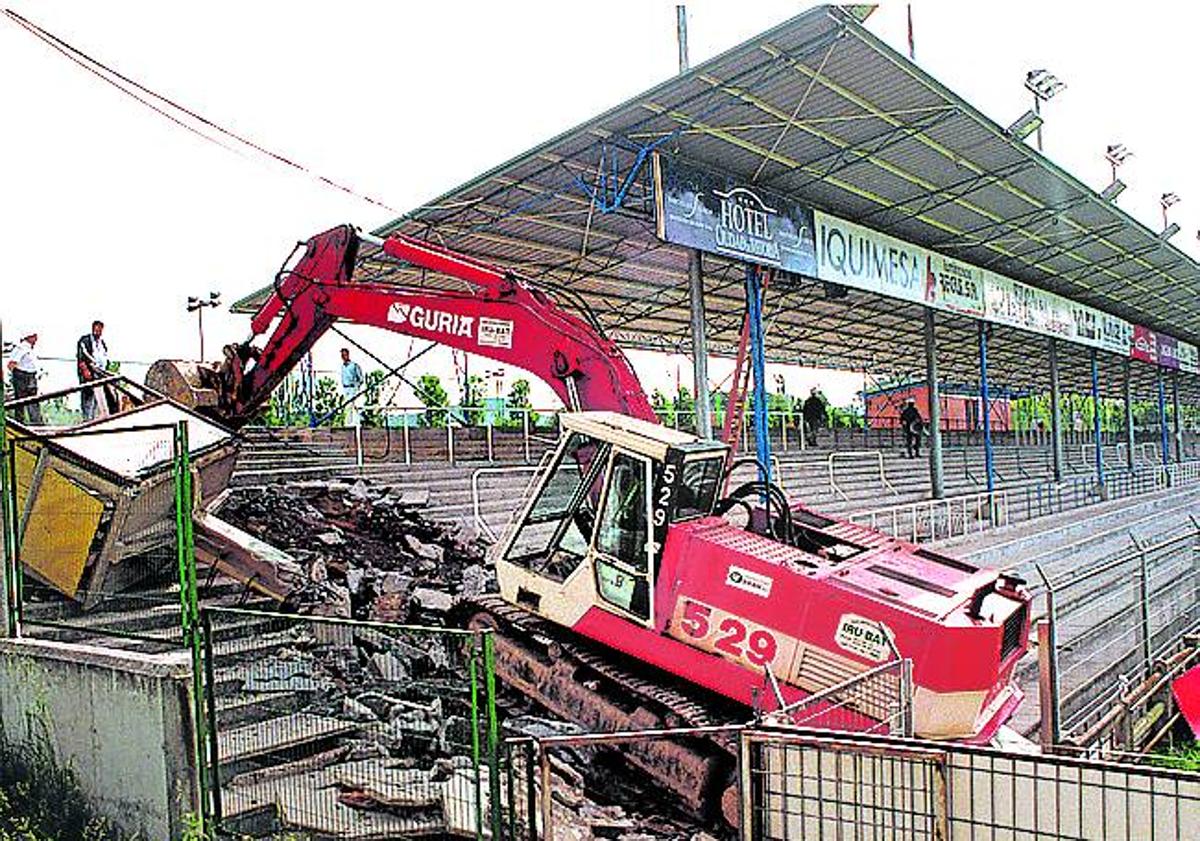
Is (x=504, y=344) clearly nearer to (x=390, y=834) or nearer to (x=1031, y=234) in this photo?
(x=390, y=834)

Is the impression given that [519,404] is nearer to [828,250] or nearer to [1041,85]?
[828,250]

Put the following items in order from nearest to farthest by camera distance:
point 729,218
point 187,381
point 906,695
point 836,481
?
point 906,695, point 187,381, point 729,218, point 836,481

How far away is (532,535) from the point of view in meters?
9.40

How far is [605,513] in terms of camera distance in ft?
27.5

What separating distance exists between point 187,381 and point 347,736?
591cm

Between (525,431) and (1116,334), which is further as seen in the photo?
(1116,334)

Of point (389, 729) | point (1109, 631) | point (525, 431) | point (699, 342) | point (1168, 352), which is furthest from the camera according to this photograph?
point (1168, 352)

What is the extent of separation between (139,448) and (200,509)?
982 mm

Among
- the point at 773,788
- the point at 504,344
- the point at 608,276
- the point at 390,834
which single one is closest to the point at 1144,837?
the point at 773,788

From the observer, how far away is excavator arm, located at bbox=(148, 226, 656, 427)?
9.74m

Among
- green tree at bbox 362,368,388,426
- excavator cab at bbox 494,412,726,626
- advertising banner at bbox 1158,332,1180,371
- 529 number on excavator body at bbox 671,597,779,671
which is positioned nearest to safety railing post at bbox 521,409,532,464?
green tree at bbox 362,368,388,426

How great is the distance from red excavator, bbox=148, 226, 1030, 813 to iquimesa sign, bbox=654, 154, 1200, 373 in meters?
5.33

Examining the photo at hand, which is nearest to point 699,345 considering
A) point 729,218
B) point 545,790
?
point 729,218

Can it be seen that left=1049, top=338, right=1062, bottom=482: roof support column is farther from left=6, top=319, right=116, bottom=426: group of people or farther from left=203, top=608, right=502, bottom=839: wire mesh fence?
left=203, top=608, right=502, bottom=839: wire mesh fence
